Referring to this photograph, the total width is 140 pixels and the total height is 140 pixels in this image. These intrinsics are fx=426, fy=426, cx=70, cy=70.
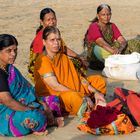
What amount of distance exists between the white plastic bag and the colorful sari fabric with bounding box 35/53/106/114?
1369 mm

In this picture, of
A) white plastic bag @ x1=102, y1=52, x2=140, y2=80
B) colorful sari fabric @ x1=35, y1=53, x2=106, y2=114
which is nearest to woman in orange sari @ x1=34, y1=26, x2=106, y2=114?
colorful sari fabric @ x1=35, y1=53, x2=106, y2=114

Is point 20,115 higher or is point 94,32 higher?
point 94,32

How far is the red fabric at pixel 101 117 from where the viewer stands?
4.69m

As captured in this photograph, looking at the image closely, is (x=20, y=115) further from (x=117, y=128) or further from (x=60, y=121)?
(x=117, y=128)

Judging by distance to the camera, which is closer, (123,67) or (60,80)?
(60,80)

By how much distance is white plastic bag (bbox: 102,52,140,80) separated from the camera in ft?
23.0

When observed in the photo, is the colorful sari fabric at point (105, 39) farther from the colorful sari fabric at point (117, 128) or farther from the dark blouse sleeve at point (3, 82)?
the dark blouse sleeve at point (3, 82)

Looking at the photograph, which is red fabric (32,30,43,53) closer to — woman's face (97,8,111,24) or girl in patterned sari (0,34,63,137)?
woman's face (97,8,111,24)

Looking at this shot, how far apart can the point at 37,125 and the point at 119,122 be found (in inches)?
35.6

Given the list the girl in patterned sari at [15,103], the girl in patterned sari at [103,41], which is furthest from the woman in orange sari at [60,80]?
the girl in patterned sari at [103,41]

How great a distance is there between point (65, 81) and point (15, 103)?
1.12m

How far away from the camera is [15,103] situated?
4574mm

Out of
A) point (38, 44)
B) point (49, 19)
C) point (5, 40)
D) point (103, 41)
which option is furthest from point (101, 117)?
point (103, 41)

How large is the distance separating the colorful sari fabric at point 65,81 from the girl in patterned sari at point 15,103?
1.34ft
